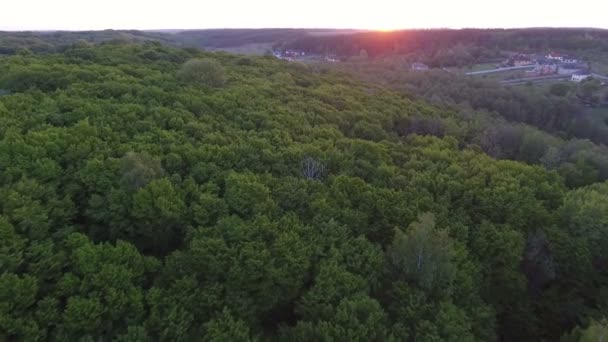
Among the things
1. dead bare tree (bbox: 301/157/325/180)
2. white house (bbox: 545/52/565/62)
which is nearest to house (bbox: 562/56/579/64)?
white house (bbox: 545/52/565/62)

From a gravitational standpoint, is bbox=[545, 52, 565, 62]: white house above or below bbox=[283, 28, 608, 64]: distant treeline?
below

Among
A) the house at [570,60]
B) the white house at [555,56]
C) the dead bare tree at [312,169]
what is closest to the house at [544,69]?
the house at [570,60]

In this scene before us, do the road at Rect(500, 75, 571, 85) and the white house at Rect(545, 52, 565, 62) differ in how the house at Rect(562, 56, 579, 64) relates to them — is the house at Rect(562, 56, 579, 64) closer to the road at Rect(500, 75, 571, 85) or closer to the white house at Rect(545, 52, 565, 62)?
the white house at Rect(545, 52, 565, 62)

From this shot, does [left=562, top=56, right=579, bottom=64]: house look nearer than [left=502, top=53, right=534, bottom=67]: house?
No

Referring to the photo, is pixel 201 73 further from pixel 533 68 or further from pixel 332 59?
pixel 533 68

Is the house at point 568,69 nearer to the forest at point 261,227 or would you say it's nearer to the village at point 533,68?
the village at point 533,68

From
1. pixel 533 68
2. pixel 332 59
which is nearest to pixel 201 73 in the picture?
pixel 332 59

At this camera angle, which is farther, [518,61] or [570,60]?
[570,60]
